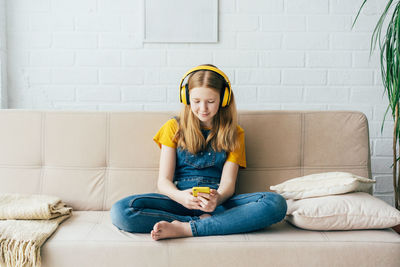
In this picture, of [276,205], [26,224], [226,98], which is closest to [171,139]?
[226,98]

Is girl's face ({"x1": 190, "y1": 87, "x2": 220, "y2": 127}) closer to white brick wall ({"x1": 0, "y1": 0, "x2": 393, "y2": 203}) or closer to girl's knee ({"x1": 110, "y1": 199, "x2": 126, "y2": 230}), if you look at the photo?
girl's knee ({"x1": 110, "y1": 199, "x2": 126, "y2": 230})

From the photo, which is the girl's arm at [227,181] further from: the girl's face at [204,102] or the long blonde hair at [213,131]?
the girl's face at [204,102]

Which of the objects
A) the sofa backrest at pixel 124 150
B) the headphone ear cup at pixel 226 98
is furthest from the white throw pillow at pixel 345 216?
the headphone ear cup at pixel 226 98

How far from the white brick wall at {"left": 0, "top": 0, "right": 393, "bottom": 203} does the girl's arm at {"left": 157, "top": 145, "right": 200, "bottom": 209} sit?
61 centimetres

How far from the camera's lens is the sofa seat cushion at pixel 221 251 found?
134 centimetres

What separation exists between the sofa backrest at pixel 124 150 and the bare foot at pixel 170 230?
46 cm

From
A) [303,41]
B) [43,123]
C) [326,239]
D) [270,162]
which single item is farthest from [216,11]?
[326,239]

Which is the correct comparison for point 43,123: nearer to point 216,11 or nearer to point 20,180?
point 20,180

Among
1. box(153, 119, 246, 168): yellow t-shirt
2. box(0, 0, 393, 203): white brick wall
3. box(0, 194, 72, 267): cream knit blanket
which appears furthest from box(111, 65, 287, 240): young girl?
box(0, 0, 393, 203): white brick wall

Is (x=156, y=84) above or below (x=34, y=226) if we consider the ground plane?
above

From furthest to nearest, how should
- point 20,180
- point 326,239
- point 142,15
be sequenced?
1. point 142,15
2. point 20,180
3. point 326,239

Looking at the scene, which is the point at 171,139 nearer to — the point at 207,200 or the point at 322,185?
the point at 207,200

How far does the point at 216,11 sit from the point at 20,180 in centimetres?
138

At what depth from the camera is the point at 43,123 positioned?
1857 mm
